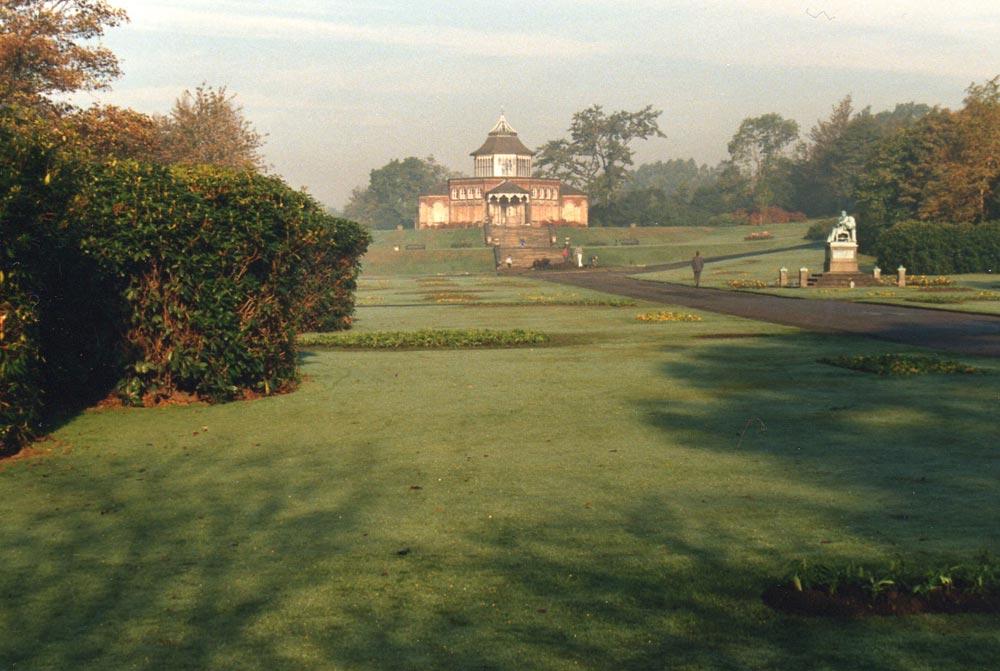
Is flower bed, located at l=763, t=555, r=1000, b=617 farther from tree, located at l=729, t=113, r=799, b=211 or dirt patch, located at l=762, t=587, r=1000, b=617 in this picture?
tree, located at l=729, t=113, r=799, b=211

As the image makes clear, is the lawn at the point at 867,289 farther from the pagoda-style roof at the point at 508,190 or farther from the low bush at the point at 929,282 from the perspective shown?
the pagoda-style roof at the point at 508,190

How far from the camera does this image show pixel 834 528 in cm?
740

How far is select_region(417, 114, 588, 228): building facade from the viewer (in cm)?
13762

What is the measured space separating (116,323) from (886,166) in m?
78.1

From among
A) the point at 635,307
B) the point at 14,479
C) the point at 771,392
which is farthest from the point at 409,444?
the point at 635,307

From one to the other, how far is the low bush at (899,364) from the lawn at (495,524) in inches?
26.5

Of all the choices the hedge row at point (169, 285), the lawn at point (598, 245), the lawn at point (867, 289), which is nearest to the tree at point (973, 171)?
the lawn at point (867, 289)

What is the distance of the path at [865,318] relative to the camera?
862 inches

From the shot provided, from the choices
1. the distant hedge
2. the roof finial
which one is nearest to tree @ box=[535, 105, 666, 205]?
the roof finial

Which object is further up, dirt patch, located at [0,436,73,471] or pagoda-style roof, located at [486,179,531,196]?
pagoda-style roof, located at [486,179,531,196]

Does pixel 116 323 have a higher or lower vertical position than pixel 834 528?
higher

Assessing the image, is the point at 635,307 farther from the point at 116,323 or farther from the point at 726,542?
the point at 726,542

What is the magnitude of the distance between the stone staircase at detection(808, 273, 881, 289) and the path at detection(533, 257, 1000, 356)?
719cm

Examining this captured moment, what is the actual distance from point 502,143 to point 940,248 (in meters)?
93.2
